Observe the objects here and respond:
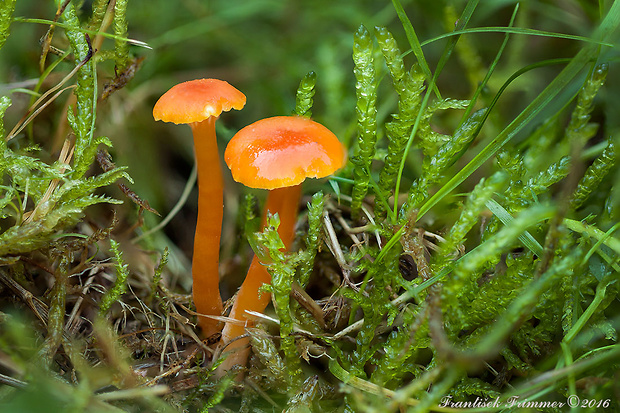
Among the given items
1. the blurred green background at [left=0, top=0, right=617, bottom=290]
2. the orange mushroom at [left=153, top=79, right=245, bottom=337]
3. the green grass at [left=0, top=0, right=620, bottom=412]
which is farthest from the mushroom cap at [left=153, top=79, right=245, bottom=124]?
the blurred green background at [left=0, top=0, right=617, bottom=290]

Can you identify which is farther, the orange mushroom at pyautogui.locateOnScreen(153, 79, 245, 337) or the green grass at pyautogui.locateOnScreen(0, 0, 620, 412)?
the orange mushroom at pyautogui.locateOnScreen(153, 79, 245, 337)

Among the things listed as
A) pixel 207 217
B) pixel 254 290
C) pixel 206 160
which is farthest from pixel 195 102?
pixel 254 290

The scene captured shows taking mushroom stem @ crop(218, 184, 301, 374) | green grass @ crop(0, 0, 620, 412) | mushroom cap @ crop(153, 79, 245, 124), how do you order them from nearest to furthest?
1. green grass @ crop(0, 0, 620, 412)
2. mushroom cap @ crop(153, 79, 245, 124)
3. mushroom stem @ crop(218, 184, 301, 374)

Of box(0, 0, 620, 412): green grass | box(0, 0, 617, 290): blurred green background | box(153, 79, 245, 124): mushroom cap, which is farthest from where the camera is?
box(0, 0, 617, 290): blurred green background

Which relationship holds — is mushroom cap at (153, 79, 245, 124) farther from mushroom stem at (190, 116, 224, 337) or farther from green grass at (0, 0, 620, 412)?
green grass at (0, 0, 620, 412)

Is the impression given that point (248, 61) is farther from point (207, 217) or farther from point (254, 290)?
point (254, 290)

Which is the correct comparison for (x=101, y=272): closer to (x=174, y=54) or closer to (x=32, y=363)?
(x=32, y=363)

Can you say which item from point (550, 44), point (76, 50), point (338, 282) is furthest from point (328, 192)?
point (550, 44)
